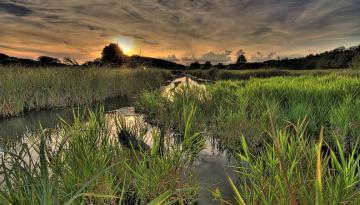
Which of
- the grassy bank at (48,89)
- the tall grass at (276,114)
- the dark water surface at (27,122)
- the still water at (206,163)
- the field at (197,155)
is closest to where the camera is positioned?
the field at (197,155)

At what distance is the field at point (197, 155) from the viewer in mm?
1799

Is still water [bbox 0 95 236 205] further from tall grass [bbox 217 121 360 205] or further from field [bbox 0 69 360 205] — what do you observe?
tall grass [bbox 217 121 360 205]

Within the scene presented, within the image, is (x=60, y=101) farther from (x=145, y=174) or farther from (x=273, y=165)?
(x=273, y=165)

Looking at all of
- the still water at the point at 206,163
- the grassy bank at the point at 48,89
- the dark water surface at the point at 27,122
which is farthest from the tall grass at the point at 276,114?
the grassy bank at the point at 48,89

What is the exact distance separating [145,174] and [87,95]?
33.1 feet

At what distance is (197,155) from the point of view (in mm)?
4781

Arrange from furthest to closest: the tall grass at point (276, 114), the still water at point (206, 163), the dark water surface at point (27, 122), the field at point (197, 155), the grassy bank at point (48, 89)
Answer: the grassy bank at point (48, 89)
the dark water surface at point (27, 122)
the tall grass at point (276, 114)
the still water at point (206, 163)
the field at point (197, 155)

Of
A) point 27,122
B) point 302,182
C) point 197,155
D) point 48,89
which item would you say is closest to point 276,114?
point 197,155

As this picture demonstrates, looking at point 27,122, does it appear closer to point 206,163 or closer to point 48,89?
point 48,89

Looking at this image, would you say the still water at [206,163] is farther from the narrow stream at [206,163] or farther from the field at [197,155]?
the field at [197,155]

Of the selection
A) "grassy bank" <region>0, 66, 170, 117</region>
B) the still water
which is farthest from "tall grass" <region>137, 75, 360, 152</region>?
"grassy bank" <region>0, 66, 170, 117</region>

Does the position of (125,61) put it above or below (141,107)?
above

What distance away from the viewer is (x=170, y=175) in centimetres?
312

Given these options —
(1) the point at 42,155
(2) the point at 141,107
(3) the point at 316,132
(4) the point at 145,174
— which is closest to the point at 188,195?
(4) the point at 145,174
